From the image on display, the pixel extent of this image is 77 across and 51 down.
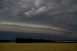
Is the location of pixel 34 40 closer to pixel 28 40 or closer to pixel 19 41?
pixel 28 40

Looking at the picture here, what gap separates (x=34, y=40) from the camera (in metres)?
36.1

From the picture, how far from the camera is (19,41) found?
34.1m

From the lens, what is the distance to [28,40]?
36.0m

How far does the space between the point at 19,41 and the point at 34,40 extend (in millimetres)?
5053

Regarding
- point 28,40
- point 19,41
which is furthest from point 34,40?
point 19,41

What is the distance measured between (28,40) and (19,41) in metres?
3.29

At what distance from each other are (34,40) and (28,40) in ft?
6.55
